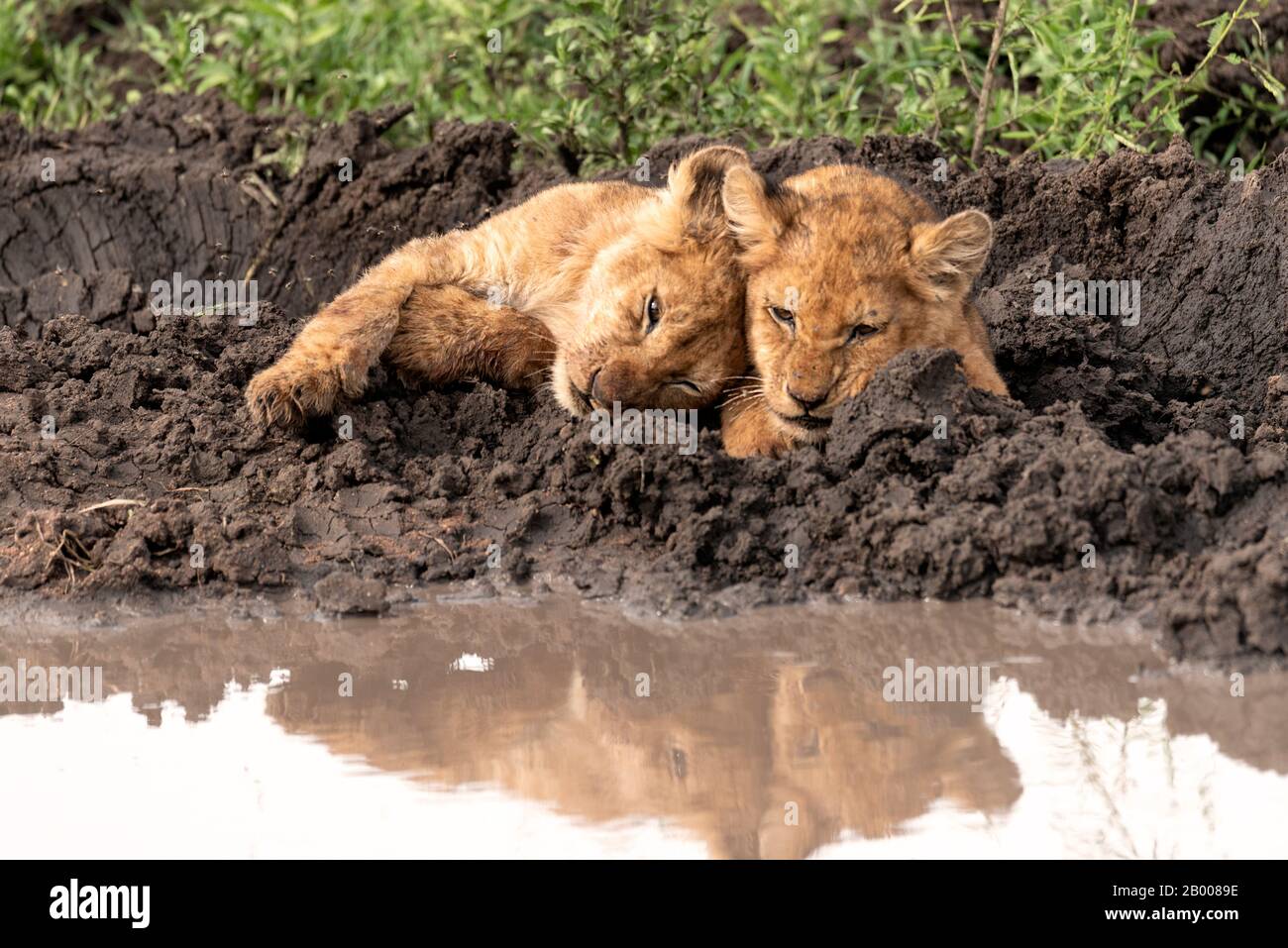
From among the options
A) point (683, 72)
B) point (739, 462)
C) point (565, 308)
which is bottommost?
point (739, 462)

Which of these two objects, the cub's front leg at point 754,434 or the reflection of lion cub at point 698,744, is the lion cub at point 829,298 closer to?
the cub's front leg at point 754,434

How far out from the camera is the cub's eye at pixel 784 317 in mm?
5578

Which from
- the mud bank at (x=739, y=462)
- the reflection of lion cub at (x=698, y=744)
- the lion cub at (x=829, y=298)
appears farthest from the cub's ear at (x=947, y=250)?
the reflection of lion cub at (x=698, y=744)

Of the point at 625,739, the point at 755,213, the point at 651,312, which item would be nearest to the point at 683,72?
the point at 755,213

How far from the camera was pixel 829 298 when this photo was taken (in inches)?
216

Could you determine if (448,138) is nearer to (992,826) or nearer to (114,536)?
(114,536)

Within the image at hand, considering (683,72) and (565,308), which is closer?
(565,308)

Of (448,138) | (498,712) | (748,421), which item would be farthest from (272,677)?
(448,138)

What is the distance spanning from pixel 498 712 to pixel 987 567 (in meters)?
1.68

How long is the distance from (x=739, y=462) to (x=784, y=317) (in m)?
0.52

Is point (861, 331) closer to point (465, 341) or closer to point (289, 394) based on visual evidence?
point (465, 341)

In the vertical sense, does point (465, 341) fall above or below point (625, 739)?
above

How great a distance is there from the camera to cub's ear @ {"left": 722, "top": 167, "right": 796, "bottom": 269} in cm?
569

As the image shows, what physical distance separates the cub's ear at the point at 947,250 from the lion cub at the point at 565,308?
63 centimetres
